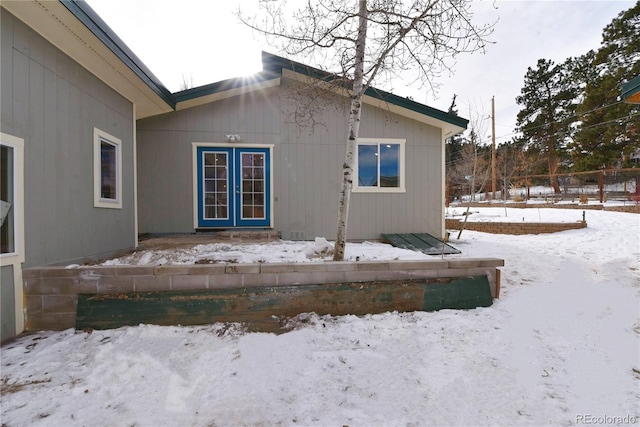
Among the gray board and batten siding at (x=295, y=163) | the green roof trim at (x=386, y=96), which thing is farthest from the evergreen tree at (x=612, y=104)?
the gray board and batten siding at (x=295, y=163)

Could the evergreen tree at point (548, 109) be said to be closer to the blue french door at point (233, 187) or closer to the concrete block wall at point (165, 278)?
the blue french door at point (233, 187)

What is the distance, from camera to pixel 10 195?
285cm

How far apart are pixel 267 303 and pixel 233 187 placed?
4.02m

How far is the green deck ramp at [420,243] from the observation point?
5617 mm

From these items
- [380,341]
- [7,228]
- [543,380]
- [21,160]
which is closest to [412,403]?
[380,341]

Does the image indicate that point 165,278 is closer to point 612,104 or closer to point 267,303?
point 267,303

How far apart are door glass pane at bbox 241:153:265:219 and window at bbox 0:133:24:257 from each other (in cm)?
388

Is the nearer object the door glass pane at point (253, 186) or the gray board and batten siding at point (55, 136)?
the gray board and batten siding at point (55, 136)

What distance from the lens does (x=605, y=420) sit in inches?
75.2

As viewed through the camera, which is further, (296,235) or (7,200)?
(296,235)

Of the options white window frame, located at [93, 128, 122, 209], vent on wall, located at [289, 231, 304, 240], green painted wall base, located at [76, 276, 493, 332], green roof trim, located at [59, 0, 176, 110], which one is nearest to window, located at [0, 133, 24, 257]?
green painted wall base, located at [76, 276, 493, 332]

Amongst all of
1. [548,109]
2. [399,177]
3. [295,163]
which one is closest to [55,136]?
[295,163]

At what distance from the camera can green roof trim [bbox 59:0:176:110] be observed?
3.07m

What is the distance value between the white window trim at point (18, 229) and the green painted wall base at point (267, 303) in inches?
20.4
